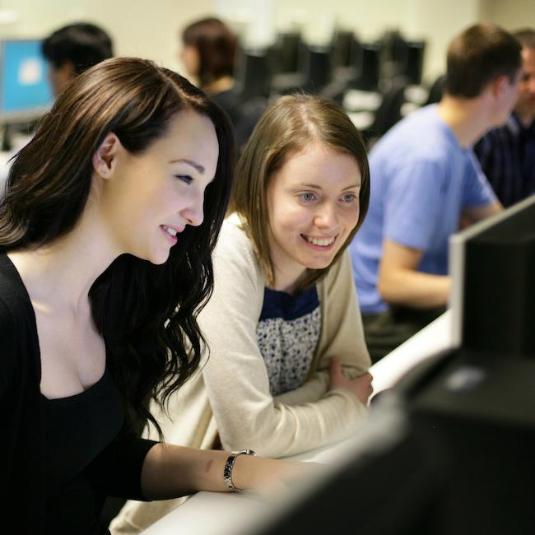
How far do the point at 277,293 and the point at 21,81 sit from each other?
3.61 m

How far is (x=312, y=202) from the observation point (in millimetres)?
1593

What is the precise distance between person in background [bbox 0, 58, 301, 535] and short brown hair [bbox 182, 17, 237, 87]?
3370 mm

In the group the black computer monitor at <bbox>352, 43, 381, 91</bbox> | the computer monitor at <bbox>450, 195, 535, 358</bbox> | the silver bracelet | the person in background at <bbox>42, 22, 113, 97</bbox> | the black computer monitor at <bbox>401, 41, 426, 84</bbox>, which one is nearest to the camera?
the computer monitor at <bbox>450, 195, 535, 358</bbox>

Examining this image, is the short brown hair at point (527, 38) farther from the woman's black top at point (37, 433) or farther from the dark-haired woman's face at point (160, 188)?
the woman's black top at point (37, 433)

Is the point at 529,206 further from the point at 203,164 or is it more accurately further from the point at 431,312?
the point at 431,312

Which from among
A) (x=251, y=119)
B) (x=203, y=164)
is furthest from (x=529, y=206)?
(x=251, y=119)

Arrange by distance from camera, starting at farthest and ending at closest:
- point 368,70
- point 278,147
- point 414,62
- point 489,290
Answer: point 414,62, point 368,70, point 278,147, point 489,290

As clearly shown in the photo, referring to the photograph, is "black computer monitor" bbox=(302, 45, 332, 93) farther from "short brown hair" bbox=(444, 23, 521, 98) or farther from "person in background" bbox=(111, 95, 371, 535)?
"person in background" bbox=(111, 95, 371, 535)

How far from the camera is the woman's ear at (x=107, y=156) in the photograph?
115 cm

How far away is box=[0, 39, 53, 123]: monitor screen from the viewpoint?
4.66 meters

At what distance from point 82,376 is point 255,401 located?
345mm

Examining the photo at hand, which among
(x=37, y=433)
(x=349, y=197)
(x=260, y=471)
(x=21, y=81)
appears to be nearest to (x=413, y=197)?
(x=349, y=197)

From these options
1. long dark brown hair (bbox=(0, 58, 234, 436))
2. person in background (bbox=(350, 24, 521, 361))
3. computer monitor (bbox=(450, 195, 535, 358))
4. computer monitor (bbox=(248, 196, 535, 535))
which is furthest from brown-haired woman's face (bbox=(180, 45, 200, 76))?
computer monitor (bbox=(450, 195, 535, 358))

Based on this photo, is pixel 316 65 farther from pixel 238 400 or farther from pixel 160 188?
pixel 160 188
